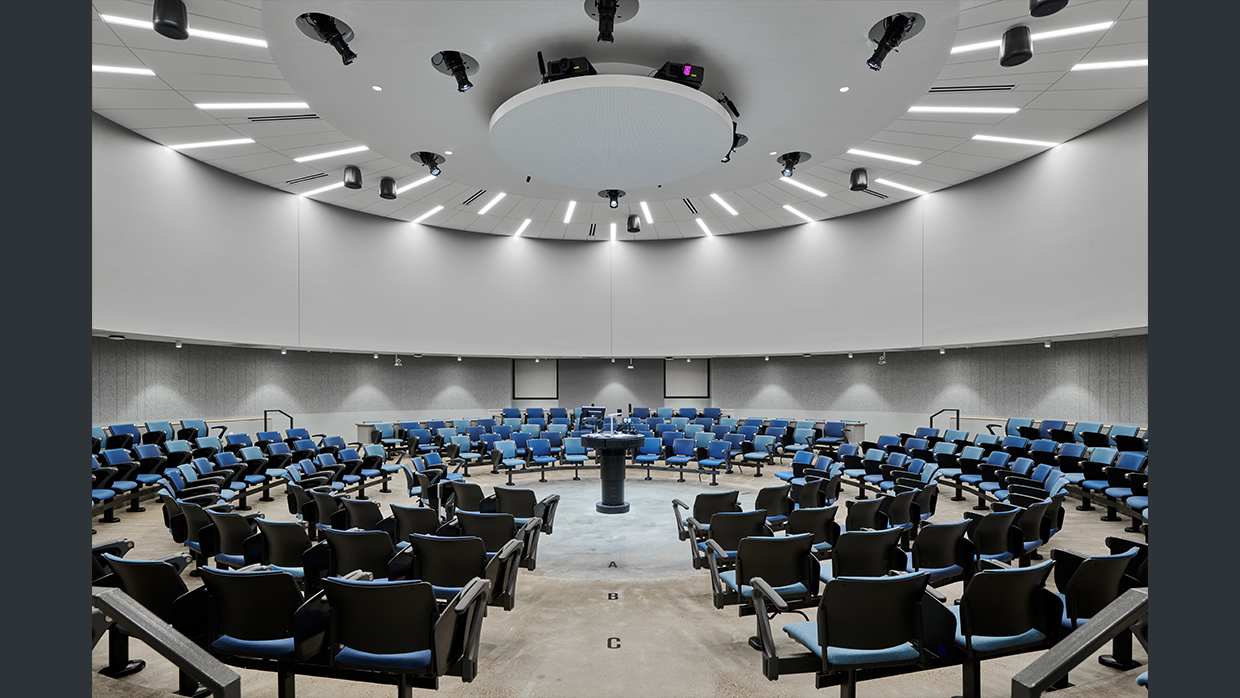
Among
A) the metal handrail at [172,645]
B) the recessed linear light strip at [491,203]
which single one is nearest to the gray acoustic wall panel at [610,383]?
the recessed linear light strip at [491,203]

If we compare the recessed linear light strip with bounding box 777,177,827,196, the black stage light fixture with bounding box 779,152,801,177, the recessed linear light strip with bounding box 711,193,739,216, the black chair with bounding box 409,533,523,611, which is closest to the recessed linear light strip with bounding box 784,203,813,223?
the recessed linear light strip with bounding box 777,177,827,196

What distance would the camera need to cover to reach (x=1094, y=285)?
35.9 ft

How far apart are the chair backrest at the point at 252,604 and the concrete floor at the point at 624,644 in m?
0.67

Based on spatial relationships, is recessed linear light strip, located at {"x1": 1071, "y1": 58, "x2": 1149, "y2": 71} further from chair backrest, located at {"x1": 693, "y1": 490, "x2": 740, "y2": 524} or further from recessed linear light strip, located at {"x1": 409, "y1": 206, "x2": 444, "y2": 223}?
recessed linear light strip, located at {"x1": 409, "y1": 206, "x2": 444, "y2": 223}

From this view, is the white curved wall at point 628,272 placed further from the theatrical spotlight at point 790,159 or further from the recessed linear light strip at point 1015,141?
the theatrical spotlight at point 790,159

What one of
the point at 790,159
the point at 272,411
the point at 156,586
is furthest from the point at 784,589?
the point at 272,411

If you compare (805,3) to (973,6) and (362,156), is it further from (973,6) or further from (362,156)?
(362,156)

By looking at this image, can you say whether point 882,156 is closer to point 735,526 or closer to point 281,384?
point 735,526

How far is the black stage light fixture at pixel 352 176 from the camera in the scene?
39.3 feet

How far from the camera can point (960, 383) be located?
15.5 metres

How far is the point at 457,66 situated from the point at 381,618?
6.41 m

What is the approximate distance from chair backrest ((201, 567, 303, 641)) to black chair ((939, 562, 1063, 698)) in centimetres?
372

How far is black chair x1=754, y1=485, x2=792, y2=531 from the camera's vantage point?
257 inches

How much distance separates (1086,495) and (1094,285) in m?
4.82
